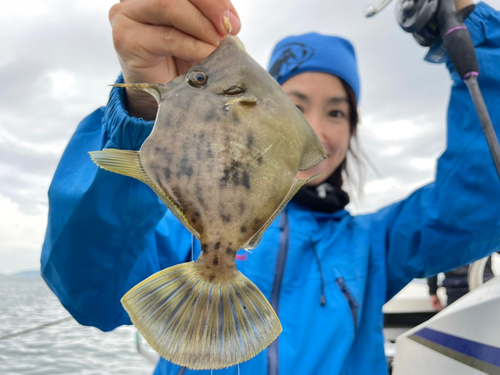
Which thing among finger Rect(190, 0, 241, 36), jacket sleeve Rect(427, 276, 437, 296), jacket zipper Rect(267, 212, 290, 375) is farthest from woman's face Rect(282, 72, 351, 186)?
jacket sleeve Rect(427, 276, 437, 296)

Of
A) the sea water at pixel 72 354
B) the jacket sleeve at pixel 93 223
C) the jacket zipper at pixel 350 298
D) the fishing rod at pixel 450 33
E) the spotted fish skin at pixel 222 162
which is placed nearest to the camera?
the spotted fish skin at pixel 222 162

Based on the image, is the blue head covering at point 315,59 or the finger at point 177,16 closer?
the finger at point 177,16

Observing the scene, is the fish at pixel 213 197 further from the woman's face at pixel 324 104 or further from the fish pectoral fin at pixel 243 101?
the woman's face at pixel 324 104

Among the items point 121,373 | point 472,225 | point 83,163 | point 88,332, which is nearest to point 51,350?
point 88,332

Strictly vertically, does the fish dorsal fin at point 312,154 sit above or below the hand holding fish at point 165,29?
below

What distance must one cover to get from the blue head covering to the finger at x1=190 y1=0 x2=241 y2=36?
5.30 ft

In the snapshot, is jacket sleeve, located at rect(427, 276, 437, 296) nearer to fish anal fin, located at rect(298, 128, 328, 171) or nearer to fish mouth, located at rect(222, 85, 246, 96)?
fish anal fin, located at rect(298, 128, 328, 171)

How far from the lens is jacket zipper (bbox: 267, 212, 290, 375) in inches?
79.0

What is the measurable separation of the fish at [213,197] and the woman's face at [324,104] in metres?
1.70

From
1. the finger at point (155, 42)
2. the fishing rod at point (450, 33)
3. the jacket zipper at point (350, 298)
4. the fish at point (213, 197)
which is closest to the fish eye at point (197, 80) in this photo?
the fish at point (213, 197)

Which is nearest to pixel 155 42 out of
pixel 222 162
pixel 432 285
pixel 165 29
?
pixel 165 29

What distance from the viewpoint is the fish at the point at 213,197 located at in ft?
2.75

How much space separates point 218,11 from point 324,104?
1.66 m

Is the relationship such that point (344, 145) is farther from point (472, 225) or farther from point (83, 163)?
point (83, 163)
